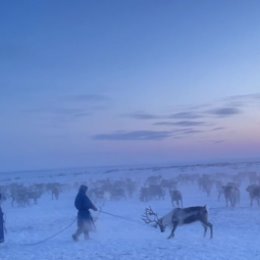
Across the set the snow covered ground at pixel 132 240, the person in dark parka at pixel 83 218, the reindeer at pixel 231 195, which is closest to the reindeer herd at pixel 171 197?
the reindeer at pixel 231 195

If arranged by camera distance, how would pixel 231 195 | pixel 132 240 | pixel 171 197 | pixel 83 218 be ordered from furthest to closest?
pixel 171 197 → pixel 231 195 → pixel 83 218 → pixel 132 240

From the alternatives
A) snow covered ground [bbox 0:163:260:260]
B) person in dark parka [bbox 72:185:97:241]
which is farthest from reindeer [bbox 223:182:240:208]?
person in dark parka [bbox 72:185:97:241]

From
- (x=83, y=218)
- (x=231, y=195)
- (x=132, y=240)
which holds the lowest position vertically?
(x=132, y=240)

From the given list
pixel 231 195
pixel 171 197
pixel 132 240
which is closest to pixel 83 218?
pixel 132 240

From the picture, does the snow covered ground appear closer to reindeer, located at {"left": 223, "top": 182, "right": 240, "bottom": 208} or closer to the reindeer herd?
the reindeer herd

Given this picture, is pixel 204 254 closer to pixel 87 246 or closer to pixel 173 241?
pixel 173 241

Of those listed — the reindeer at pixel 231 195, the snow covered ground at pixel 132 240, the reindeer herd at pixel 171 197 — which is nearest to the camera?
the snow covered ground at pixel 132 240

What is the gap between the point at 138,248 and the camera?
46.9ft

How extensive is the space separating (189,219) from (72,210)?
1197cm

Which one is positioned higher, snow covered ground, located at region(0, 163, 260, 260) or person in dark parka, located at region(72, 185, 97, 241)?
person in dark parka, located at region(72, 185, 97, 241)

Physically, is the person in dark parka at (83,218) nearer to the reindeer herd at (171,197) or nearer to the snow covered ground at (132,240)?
the snow covered ground at (132,240)

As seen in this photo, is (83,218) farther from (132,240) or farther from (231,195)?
(231,195)

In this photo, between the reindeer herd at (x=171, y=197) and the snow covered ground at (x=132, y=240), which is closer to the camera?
the snow covered ground at (x=132, y=240)

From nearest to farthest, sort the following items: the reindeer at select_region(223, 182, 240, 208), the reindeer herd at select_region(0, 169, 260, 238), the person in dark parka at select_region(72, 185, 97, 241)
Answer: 1. the person in dark parka at select_region(72, 185, 97, 241)
2. the reindeer herd at select_region(0, 169, 260, 238)
3. the reindeer at select_region(223, 182, 240, 208)
